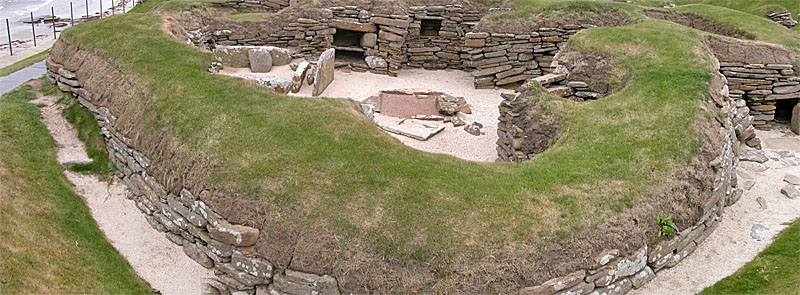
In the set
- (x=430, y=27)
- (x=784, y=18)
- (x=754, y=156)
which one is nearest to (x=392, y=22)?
(x=430, y=27)

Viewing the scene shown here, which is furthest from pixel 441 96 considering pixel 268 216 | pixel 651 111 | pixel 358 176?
pixel 268 216

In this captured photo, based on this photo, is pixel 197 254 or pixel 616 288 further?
pixel 197 254

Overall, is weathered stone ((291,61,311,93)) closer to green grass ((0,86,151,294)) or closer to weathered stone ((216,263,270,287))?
green grass ((0,86,151,294))

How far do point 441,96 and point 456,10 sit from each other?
5981 mm

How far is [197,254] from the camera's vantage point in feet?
36.2

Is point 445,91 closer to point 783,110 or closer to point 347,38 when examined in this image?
point 347,38

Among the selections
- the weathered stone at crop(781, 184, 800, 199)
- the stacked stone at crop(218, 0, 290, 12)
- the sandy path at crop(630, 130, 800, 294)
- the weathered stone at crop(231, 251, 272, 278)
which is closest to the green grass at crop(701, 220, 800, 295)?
the sandy path at crop(630, 130, 800, 294)

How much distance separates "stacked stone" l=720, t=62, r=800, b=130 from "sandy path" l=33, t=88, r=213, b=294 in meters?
15.8

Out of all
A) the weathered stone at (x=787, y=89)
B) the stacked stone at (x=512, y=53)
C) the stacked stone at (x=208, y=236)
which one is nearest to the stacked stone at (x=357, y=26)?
the stacked stone at (x=512, y=53)

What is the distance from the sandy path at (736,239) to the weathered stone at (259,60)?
44.0 ft

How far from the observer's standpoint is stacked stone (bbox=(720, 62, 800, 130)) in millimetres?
16641

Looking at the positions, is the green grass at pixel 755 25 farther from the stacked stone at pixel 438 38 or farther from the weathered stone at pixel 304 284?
the weathered stone at pixel 304 284

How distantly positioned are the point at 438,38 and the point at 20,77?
15727mm

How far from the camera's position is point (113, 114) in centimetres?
1434
